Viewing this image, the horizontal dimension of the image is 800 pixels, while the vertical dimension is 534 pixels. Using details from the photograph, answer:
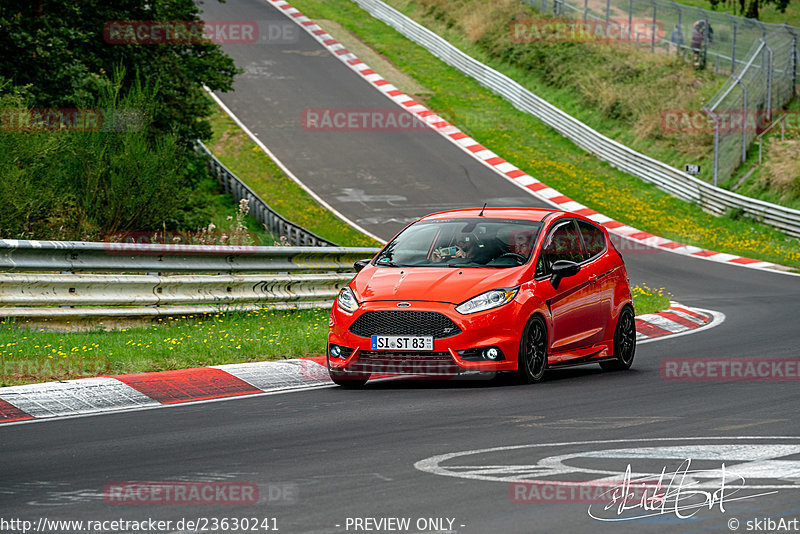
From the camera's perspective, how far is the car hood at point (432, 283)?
1027 cm

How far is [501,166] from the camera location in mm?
34906

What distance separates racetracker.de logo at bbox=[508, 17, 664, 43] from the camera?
40.9 m

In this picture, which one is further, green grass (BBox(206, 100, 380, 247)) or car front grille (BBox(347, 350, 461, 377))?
green grass (BBox(206, 100, 380, 247))

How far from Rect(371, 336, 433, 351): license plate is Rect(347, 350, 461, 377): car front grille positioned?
0.18 feet

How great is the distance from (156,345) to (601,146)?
1054 inches

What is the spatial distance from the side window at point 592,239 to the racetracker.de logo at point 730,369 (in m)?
1.38

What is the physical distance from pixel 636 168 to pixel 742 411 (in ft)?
87.8

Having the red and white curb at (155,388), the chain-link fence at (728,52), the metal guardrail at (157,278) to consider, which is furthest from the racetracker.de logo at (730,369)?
the chain-link fence at (728,52)

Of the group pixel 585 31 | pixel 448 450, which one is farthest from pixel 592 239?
pixel 585 31

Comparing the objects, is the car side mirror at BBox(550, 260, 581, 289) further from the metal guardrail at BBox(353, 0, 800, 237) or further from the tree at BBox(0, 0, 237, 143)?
the metal guardrail at BBox(353, 0, 800, 237)

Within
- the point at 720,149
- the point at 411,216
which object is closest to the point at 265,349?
the point at 411,216

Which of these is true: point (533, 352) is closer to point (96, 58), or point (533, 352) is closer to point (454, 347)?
point (454, 347)

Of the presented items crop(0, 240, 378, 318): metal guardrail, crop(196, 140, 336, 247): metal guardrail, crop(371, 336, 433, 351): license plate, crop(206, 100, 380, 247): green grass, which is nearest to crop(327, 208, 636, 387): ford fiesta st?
crop(371, 336, 433, 351): license plate

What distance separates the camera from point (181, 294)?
527 inches
